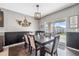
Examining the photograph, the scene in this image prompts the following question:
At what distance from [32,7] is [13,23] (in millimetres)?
448

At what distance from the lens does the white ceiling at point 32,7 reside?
79.2 inches

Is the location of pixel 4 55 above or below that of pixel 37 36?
below

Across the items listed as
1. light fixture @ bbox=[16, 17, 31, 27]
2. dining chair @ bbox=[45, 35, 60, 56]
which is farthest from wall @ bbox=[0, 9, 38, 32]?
dining chair @ bbox=[45, 35, 60, 56]

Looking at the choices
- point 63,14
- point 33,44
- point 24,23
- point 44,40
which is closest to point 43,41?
point 44,40

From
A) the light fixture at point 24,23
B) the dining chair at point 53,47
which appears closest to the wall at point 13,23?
the light fixture at point 24,23

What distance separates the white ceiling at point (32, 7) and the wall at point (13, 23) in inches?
2.9

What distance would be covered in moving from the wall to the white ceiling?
0.07 meters

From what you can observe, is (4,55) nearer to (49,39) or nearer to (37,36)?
(37,36)

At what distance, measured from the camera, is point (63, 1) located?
204 cm

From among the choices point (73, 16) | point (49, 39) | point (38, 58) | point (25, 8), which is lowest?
point (38, 58)

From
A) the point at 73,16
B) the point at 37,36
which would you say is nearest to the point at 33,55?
the point at 37,36

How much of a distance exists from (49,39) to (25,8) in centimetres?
71

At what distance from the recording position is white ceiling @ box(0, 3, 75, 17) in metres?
2.01

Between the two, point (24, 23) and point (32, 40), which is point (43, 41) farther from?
point (24, 23)
